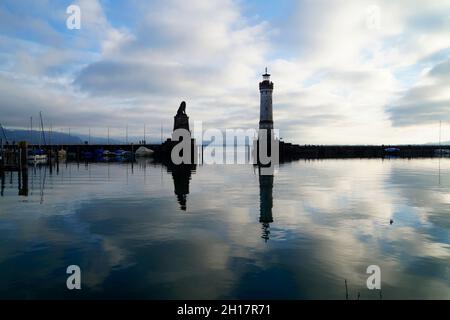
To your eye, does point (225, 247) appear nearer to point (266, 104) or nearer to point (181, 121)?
point (266, 104)

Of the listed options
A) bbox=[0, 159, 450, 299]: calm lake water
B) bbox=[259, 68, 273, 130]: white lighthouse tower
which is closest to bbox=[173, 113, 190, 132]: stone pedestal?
bbox=[259, 68, 273, 130]: white lighthouse tower

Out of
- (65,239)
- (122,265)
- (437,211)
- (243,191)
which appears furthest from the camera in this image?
(243,191)

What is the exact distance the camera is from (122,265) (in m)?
11.1

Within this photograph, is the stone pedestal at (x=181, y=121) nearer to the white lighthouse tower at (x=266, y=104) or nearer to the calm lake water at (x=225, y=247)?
the white lighthouse tower at (x=266, y=104)

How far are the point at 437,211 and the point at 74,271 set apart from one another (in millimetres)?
19826

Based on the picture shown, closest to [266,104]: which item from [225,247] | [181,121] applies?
[181,121]

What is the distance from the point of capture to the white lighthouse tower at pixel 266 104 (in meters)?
76.6

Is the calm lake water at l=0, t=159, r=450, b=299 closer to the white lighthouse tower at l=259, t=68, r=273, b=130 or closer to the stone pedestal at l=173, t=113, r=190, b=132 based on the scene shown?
the white lighthouse tower at l=259, t=68, r=273, b=130

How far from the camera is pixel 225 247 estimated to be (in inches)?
514

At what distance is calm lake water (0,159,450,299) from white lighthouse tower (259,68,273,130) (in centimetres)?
5409

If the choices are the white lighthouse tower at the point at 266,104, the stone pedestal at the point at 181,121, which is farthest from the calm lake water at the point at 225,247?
the stone pedestal at the point at 181,121

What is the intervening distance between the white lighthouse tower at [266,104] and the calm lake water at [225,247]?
54094 mm
